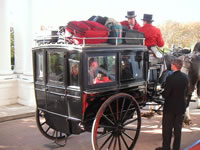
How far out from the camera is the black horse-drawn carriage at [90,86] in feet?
11.2

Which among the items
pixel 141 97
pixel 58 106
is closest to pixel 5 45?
pixel 58 106

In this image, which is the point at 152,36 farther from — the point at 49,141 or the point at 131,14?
the point at 49,141

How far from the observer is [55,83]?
12.6 ft

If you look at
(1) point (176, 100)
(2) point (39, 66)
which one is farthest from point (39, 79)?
(1) point (176, 100)

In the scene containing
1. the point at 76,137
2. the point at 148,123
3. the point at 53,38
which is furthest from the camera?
the point at 148,123

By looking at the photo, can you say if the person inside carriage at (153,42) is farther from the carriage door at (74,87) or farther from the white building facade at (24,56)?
the white building facade at (24,56)

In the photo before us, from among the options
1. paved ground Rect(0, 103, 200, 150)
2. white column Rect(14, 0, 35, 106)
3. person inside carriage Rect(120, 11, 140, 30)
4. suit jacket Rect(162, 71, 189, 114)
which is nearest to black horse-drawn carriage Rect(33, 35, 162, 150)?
suit jacket Rect(162, 71, 189, 114)

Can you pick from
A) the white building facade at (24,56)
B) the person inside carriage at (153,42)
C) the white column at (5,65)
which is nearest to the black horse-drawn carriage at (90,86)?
the person inside carriage at (153,42)

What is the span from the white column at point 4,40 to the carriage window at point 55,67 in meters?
4.21

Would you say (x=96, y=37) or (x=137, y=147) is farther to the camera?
(x=137, y=147)

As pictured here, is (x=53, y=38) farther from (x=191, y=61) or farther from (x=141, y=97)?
(x=191, y=61)

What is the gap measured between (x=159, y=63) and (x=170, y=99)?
158 cm

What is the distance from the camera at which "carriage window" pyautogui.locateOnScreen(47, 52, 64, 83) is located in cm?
374

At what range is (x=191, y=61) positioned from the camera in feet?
18.7
